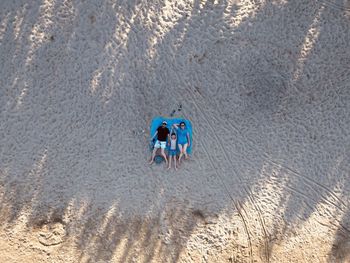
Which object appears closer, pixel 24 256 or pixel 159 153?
pixel 24 256

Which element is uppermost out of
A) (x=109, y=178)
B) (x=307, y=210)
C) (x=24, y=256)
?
(x=307, y=210)

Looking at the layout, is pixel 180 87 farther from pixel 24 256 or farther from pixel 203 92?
pixel 24 256

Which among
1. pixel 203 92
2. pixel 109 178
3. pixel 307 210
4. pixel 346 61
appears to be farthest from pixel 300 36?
pixel 109 178

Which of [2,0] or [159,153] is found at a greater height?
[2,0]

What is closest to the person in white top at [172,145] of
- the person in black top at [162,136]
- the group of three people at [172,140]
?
the group of three people at [172,140]

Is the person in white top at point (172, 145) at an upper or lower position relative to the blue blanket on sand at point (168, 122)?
lower

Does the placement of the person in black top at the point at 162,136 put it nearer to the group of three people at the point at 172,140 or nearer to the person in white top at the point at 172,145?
the group of three people at the point at 172,140

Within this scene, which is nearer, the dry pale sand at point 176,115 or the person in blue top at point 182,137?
the dry pale sand at point 176,115

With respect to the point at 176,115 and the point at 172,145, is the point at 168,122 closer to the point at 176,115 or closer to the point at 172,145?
the point at 176,115
